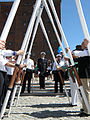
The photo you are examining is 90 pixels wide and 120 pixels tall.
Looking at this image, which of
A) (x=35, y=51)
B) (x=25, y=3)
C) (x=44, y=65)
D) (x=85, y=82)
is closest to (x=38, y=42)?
(x=35, y=51)

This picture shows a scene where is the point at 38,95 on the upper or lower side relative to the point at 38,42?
lower

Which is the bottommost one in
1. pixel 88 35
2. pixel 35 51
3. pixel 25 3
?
pixel 88 35

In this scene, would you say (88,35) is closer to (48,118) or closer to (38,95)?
(48,118)

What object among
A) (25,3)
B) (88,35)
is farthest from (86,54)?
(25,3)

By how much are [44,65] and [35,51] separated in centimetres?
2487

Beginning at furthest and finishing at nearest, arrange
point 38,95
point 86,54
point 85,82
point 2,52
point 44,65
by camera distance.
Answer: point 44,65 → point 38,95 → point 85,82 → point 86,54 → point 2,52

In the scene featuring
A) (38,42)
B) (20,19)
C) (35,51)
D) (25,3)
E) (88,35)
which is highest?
(25,3)

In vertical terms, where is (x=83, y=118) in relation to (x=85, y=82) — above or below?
below

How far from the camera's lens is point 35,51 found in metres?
34.1

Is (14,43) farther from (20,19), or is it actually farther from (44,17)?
(44,17)

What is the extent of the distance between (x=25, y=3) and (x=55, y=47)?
12335mm

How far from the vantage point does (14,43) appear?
115 ft

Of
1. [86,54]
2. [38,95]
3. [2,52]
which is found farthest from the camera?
[38,95]

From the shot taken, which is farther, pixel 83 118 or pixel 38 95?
pixel 38 95
